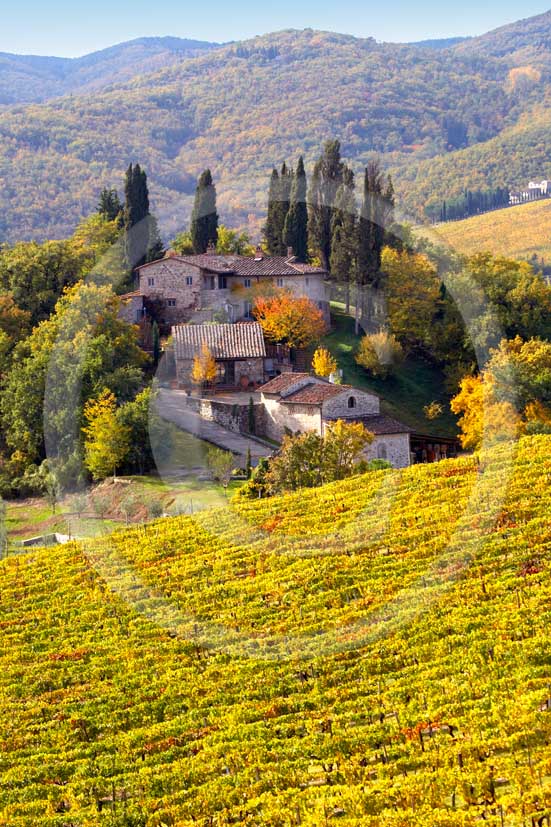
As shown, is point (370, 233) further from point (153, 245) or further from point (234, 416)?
point (234, 416)

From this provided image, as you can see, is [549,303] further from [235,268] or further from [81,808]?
[81,808]

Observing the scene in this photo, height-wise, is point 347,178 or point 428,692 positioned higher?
point 347,178

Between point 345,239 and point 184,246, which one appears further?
point 184,246

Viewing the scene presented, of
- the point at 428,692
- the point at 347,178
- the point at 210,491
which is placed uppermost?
the point at 347,178

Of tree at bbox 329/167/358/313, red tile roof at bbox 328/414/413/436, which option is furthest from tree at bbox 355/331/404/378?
red tile roof at bbox 328/414/413/436

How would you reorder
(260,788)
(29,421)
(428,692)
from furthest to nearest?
(29,421) < (428,692) < (260,788)

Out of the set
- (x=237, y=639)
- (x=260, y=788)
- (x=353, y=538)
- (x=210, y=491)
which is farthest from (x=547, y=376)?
(x=260, y=788)

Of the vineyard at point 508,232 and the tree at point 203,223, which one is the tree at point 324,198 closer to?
the tree at point 203,223

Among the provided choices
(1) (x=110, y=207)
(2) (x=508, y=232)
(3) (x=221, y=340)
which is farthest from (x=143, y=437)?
(2) (x=508, y=232)
